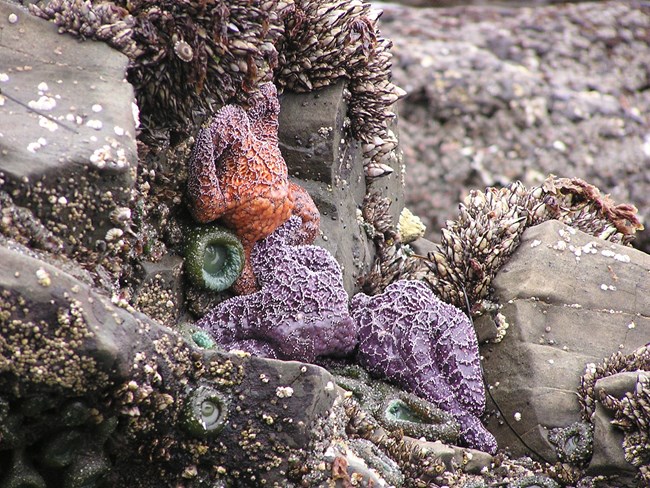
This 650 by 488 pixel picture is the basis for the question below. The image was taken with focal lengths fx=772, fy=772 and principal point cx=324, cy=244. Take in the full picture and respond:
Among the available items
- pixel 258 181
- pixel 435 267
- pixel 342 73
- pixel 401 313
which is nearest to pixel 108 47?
pixel 258 181

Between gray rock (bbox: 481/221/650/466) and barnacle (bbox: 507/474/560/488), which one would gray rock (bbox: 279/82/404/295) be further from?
barnacle (bbox: 507/474/560/488)

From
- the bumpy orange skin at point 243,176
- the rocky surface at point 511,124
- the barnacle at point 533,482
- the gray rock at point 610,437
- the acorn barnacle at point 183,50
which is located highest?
the acorn barnacle at point 183,50

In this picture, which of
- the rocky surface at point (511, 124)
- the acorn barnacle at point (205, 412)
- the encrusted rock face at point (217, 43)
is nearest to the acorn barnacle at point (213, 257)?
the encrusted rock face at point (217, 43)

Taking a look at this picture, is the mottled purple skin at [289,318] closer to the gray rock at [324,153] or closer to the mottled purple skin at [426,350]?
the mottled purple skin at [426,350]

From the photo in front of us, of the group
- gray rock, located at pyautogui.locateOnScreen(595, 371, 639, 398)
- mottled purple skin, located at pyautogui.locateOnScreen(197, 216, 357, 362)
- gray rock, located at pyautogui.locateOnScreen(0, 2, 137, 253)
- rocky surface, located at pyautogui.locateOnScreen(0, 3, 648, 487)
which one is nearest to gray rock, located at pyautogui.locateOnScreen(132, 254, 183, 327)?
rocky surface, located at pyautogui.locateOnScreen(0, 3, 648, 487)

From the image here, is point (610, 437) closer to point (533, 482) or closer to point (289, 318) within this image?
point (533, 482)

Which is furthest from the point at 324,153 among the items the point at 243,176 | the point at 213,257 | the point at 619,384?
the point at 619,384
